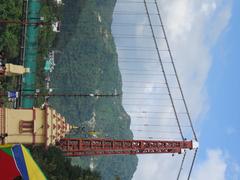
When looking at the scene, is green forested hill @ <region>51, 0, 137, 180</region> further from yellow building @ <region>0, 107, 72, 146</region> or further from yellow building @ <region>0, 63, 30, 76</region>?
yellow building @ <region>0, 107, 72, 146</region>

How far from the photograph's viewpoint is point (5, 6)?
89.5 meters

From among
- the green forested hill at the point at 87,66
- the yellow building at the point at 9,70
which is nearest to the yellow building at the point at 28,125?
the yellow building at the point at 9,70

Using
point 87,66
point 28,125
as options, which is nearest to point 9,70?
point 28,125

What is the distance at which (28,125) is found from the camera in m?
55.3

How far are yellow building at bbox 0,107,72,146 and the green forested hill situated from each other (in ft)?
251

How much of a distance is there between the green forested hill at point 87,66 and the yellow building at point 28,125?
76.6 m

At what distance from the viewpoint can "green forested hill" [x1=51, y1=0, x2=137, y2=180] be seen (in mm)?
145000

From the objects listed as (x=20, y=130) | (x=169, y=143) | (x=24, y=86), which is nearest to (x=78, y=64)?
(x=24, y=86)

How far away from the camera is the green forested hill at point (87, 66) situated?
145000 millimetres

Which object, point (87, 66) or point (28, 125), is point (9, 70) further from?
point (87, 66)

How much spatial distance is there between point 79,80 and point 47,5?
138 feet

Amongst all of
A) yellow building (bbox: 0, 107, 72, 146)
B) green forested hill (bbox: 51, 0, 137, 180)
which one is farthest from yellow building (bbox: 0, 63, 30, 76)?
green forested hill (bbox: 51, 0, 137, 180)

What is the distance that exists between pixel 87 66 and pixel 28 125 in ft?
372

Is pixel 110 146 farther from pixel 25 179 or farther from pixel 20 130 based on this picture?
pixel 25 179
